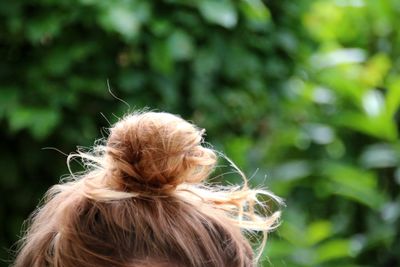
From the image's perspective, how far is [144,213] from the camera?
73.7 inches

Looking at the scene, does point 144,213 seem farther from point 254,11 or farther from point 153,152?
point 254,11

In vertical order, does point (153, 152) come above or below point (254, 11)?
below

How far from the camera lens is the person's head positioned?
185cm

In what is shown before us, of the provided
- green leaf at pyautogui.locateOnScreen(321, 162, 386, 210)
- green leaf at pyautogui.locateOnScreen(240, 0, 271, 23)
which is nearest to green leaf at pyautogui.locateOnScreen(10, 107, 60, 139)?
green leaf at pyautogui.locateOnScreen(240, 0, 271, 23)

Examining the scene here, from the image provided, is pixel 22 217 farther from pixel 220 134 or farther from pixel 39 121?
pixel 220 134

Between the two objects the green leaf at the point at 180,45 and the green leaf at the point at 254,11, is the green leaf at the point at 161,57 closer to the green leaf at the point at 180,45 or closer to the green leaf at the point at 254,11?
the green leaf at the point at 180,45

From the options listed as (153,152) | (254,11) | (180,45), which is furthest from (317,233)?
(153,152)

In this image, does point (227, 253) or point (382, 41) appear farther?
point (382, 41)

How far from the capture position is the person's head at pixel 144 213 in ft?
6.06

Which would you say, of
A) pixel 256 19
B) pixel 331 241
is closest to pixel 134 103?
pixel 256 19

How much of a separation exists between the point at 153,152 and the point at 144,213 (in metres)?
0.12

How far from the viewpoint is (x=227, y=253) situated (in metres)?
1.97

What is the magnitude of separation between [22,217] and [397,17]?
260 centimetres

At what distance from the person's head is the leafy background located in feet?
5.34
